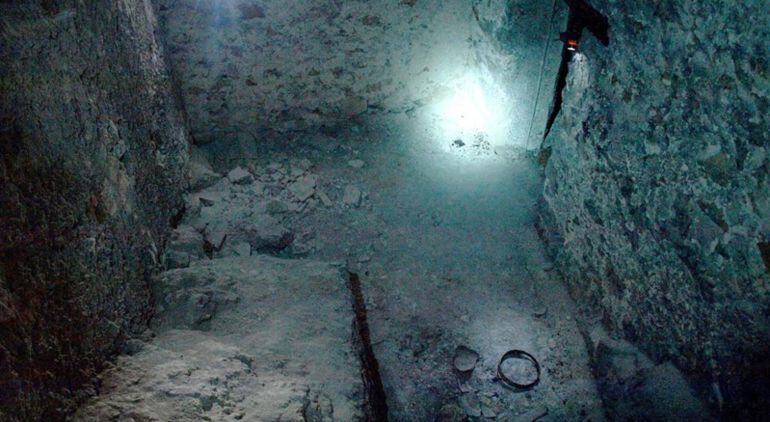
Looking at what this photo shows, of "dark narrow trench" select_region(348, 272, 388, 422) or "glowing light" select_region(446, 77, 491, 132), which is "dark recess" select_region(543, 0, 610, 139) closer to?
"glowing light" select_region(446, 77, 491, 132)

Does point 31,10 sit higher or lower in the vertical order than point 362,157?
higher

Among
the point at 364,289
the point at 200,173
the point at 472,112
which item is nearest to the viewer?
the point at 364,289

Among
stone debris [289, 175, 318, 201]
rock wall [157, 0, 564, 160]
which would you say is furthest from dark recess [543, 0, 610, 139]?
stone debris [289, 175, 318, 201]

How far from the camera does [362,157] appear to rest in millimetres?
4406

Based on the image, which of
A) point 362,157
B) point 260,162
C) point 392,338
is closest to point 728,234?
point 392,338

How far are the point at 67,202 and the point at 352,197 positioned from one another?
94.3 inches

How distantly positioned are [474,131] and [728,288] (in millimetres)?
3024

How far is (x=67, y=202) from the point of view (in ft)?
5.55

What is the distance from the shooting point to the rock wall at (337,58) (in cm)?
387

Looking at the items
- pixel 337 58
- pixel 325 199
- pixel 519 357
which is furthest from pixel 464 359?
pixel 337 58

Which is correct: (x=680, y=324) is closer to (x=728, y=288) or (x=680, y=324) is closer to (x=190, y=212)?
(x=728, y=288)

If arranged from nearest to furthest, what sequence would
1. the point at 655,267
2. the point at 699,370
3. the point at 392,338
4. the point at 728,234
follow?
the point at 728,234, the point at 699,370, the point at 655,267, the point at 392,338

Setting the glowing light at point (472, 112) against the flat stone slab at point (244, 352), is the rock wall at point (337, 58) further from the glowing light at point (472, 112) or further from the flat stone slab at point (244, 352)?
the flat stone slab at point (244, 352)

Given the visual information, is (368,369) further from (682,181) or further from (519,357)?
(682,181)
